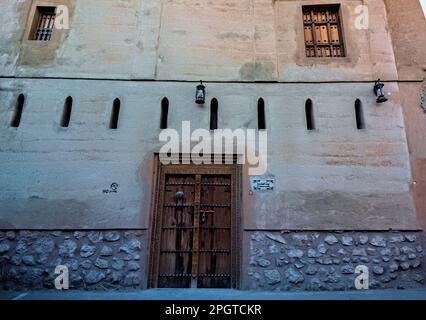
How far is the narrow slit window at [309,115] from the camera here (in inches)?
249

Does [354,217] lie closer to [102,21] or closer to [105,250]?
[105,250]

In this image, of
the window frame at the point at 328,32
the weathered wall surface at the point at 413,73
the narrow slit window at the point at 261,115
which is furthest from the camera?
the window frame at the point at 328,32

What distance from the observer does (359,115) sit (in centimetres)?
639

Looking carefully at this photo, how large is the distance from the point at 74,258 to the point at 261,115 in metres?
4.46

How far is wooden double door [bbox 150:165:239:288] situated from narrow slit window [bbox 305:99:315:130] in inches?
72.9

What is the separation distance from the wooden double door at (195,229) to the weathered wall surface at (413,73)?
3552mm

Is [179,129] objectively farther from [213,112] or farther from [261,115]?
[261,115]

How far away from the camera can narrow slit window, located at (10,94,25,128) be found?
20.4ft

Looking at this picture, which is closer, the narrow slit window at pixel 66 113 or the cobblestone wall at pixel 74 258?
the cobblestone wall at pixel 74 258

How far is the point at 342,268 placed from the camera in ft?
17.8

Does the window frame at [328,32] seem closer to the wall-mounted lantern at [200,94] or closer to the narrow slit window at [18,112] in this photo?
the wall-mounted lantern at [200,94]

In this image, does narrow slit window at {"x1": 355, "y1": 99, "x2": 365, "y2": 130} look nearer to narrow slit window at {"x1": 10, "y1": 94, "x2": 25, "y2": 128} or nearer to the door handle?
the door handle

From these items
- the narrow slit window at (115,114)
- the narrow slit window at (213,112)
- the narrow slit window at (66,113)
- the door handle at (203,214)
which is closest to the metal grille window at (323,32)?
the narrow slit window at (213,112)

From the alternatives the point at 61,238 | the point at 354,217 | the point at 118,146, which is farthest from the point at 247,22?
the point at 61,238
